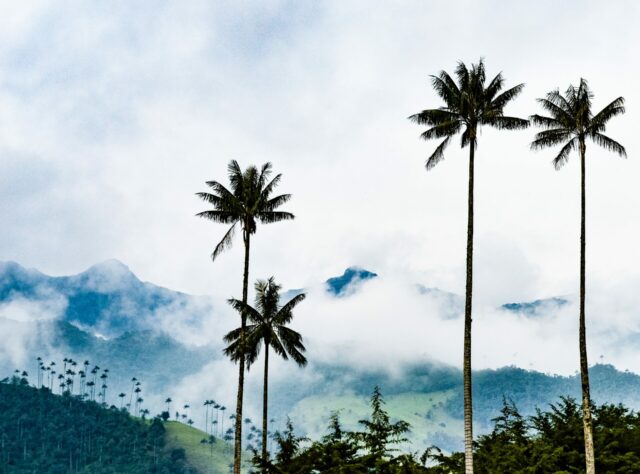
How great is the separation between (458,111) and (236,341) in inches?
811

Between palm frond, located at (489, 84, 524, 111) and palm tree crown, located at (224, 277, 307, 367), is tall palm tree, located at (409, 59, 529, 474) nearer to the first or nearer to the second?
palm frond, located at (489, 84, 524, 111)

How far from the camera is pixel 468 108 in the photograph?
114 ft

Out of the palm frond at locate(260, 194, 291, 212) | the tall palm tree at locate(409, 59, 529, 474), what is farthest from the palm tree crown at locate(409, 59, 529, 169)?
the palm frond at locate(260, 194, 291, 212)

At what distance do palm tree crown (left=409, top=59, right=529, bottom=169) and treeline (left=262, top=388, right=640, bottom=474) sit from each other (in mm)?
15319

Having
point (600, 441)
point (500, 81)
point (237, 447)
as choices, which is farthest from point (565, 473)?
point (500, 81)

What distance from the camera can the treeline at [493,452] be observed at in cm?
3244

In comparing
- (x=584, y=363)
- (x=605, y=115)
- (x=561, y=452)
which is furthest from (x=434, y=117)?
(x=561, y=452)

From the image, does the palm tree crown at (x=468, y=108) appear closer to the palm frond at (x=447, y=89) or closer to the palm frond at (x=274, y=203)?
the palm frond at (x=447, y=89)

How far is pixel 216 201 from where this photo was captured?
42.4m

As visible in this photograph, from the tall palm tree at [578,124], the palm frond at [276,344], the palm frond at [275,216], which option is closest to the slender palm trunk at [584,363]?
the tall palm tree at [578,124]

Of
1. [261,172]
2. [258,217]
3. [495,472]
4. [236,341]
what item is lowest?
[495,472]

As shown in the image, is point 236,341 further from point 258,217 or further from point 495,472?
point 495,472

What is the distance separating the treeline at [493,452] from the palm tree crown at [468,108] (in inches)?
603

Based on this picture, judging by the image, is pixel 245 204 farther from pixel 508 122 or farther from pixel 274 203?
pixel 508 122
